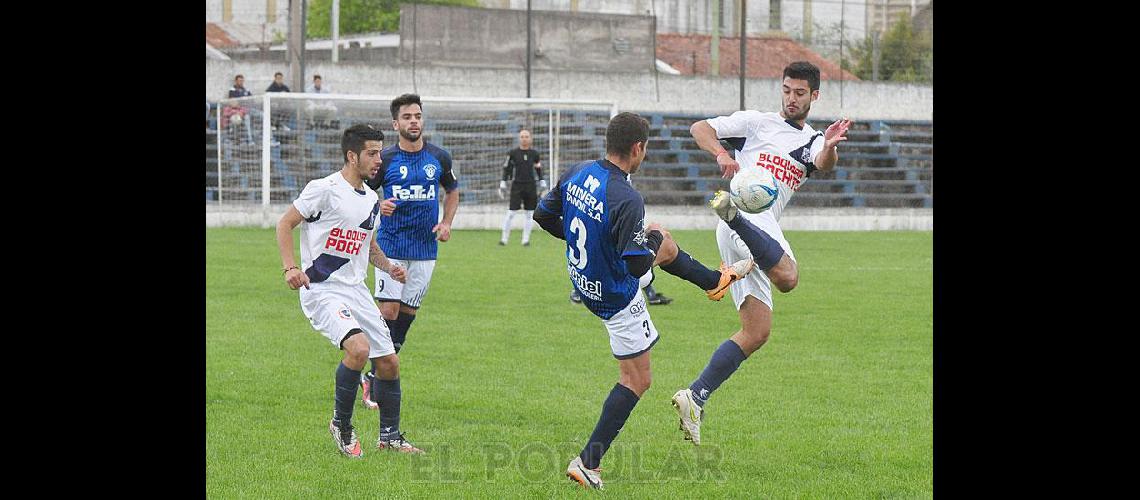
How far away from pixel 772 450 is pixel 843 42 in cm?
2694

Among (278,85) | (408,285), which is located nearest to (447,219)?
(408,285)

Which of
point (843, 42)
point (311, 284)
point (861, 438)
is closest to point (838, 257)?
point (843, 42)

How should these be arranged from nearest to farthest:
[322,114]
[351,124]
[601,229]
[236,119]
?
1. [601,229]
2. [351,124]
3. [236,119]
4. [322,114]

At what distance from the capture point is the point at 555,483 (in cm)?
648

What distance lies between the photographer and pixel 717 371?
7.62m

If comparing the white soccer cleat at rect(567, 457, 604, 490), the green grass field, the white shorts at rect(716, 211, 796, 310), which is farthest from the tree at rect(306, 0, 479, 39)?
the white soccer cleat at rect(567, 457, 604, 490)

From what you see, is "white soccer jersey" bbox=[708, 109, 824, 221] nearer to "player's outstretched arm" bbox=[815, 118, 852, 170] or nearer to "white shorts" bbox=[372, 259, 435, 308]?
"player's outstretched arm" bbox=[815, 118, 852, 170]

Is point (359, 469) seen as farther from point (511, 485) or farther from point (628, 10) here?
point (628, 10)

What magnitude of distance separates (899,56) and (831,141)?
1098 inches

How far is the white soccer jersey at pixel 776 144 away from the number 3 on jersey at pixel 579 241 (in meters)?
2.27

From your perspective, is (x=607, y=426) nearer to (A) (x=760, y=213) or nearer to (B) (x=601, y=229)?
(B) (x=601, y=229)

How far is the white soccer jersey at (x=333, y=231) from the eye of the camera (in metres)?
7.19

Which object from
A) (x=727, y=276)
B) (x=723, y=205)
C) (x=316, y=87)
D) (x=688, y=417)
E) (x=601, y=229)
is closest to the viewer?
(x=601, y=229)

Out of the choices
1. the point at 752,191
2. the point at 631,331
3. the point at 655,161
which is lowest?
the point at 631,331
